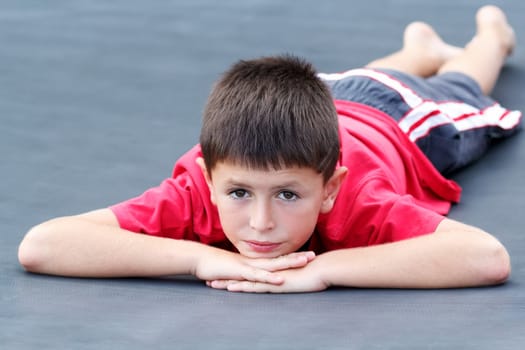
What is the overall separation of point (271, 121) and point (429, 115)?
868 millimetres

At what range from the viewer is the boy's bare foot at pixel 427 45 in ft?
10.2

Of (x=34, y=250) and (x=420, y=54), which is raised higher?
(x=420, y=54)

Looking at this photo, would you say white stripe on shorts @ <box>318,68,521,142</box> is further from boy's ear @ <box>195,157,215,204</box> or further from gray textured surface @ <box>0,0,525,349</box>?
boy's ear @ <box>195,157,215,204</box>

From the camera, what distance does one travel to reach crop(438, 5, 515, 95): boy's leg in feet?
9.65

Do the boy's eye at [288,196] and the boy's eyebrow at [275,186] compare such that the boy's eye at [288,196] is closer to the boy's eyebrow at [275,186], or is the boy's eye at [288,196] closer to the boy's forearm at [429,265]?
the boy's eyebrow at [275,186]

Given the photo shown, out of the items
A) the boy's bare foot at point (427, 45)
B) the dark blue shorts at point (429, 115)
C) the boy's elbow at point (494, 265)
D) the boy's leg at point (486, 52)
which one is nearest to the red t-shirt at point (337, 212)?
the boy's elbow at point (494, 265)

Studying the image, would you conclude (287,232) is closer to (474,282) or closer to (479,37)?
(474,282)

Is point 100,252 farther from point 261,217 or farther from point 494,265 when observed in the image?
point 494,265

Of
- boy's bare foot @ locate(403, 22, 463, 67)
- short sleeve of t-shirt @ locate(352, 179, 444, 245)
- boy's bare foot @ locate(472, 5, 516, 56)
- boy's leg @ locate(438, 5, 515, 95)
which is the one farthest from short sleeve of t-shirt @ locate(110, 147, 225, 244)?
boy's bare foot @ locate(472, 5, 516, 56)

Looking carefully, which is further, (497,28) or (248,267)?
(497,28)

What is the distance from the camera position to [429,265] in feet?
5.70

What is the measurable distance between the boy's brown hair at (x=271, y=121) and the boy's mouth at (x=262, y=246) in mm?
133

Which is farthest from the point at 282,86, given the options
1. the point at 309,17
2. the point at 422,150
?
the point at 309,17

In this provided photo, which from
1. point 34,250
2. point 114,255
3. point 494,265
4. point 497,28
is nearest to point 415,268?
point 494,265
